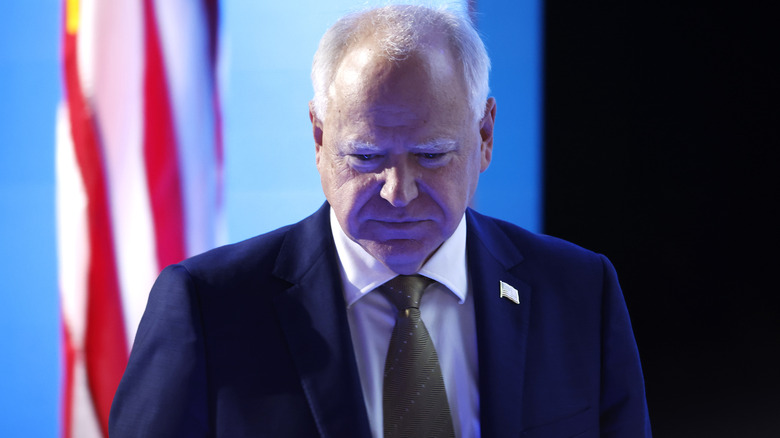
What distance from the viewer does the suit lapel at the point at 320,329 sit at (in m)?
1.21

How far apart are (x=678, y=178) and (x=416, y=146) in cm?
136

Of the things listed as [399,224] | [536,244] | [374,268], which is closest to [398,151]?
[399,224]

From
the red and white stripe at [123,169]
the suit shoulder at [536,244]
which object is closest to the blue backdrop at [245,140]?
the red and white stripe at [123,169]

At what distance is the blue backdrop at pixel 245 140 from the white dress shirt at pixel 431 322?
804mm

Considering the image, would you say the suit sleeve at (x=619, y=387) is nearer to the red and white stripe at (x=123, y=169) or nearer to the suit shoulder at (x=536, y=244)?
the suit shoulder at (x=536, y=244)

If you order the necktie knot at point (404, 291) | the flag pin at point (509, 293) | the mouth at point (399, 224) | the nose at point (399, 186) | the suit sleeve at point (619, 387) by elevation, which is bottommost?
the suit sleeve at point (619, 387)

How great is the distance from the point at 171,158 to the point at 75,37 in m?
0.46

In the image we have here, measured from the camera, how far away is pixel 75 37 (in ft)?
6.79

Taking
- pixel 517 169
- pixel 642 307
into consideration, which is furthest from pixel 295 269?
pixel 642 307

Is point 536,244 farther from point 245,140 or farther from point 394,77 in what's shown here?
point 245,140

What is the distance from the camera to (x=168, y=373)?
122 centimetres

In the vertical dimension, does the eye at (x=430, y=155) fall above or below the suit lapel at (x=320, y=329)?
above

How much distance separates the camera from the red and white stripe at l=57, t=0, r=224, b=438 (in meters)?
2.07

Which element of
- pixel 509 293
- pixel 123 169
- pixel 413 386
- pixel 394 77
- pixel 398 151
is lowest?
pixel 413 386
